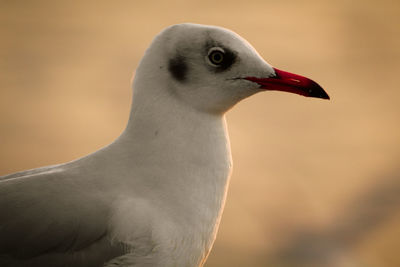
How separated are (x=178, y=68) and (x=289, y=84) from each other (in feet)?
0.82

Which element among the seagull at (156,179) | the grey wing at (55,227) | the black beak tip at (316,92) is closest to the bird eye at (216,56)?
the seagull at (156,179)

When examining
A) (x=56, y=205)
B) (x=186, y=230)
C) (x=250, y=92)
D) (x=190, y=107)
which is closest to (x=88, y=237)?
(x=56, y=205)

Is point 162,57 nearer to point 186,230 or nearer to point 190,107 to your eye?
point 190,107

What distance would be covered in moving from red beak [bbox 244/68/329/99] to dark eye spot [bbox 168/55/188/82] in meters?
0.14

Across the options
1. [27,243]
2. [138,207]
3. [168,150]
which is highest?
[168,150]

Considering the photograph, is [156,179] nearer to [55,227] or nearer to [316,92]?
[55,227]

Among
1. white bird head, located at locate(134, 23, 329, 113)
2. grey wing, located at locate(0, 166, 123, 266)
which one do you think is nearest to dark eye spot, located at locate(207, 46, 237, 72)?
white bird head, located at locate(134, 23, 329, 113)

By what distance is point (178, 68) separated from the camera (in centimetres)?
133

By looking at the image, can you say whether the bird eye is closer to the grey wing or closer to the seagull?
the seagull

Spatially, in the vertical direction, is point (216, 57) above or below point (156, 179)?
above

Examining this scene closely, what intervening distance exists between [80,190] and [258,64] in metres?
0.47

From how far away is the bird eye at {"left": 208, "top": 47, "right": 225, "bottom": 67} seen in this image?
4.31 feet

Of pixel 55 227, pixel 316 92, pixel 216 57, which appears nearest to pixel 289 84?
pixel 316 92

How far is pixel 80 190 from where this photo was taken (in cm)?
128
